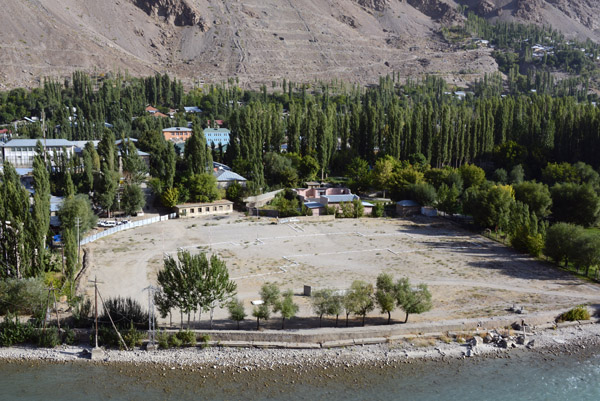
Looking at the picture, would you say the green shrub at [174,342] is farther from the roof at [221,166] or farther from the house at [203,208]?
the roof at [221,166]

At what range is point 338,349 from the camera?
23406 millimetres

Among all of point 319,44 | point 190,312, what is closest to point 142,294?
point 190,312

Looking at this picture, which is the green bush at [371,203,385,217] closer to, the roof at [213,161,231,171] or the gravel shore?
the roof at [213,161,231,171]

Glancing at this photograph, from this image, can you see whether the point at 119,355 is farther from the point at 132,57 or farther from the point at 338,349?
the point at 132,57

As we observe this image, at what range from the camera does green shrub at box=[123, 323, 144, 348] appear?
77.0 ft

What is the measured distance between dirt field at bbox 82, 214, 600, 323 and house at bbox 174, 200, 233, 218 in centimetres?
150

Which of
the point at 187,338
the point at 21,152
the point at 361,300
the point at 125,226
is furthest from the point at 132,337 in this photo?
the point at 21,152

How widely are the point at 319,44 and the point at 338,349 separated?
459ft

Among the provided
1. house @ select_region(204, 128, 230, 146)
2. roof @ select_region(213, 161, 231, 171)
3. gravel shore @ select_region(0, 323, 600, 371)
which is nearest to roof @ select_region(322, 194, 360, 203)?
roof @ select_region(213, 161, 231, 171)

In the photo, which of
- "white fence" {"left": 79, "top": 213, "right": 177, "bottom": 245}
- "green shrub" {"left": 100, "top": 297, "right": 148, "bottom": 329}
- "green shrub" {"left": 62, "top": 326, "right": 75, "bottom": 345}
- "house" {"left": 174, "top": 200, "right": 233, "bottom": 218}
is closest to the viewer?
"green shrub" {"left": 62, "top": 326, "right": 75, "bottom": 345}

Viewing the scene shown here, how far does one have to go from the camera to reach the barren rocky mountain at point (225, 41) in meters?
123

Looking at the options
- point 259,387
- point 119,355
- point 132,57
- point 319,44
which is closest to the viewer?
point 259,387

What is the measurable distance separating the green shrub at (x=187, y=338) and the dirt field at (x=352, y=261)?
245 centimetres

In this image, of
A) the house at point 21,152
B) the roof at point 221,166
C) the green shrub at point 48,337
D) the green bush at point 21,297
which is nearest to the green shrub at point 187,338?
the green shrub at point 48,337
